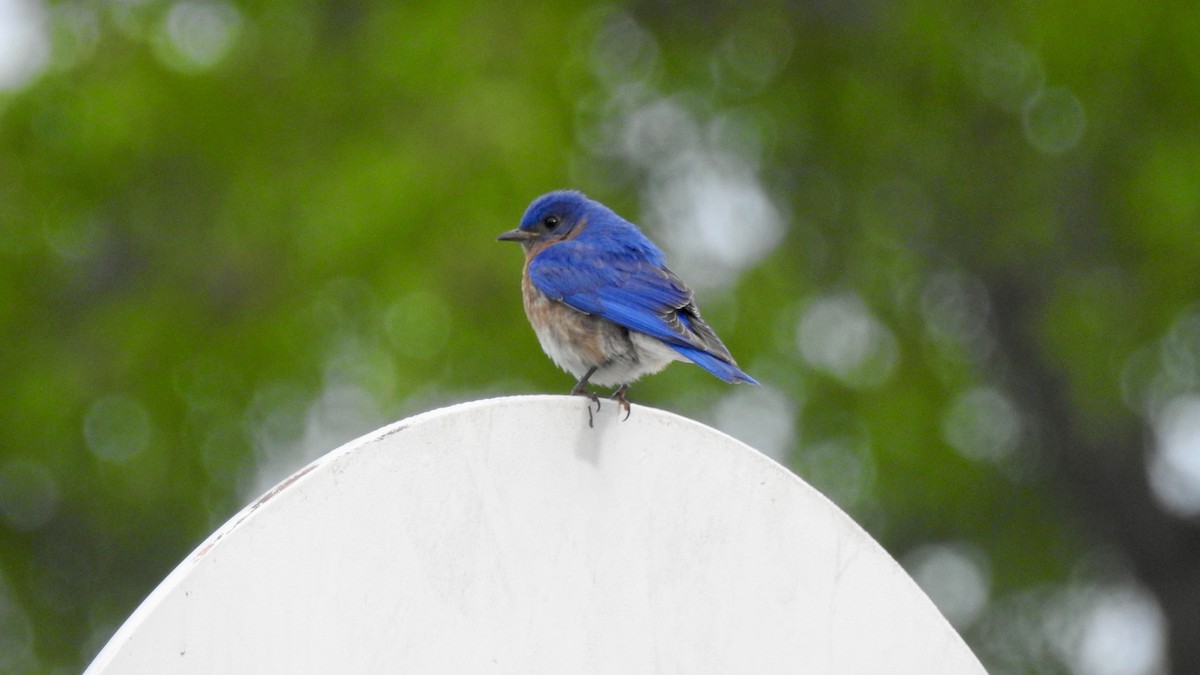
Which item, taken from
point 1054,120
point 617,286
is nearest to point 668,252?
point 1054,120

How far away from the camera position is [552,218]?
5770 mm

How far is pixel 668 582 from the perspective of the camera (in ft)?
10.1

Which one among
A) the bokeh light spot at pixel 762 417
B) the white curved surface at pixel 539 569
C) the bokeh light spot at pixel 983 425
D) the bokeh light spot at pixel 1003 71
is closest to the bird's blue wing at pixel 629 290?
the white curved surface at pixel 539 569

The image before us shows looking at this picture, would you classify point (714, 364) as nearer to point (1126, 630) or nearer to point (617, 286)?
point (617, 286)

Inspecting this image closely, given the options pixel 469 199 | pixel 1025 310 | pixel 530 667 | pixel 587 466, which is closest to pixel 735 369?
pixel 587 466

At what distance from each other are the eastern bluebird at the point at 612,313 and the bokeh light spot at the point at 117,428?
7225 mm

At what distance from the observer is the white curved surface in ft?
9.00

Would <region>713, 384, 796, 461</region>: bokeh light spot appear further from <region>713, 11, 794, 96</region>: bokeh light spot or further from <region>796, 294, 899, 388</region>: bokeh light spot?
<region>713, 11, 794, 96</region>: bokeh light spot

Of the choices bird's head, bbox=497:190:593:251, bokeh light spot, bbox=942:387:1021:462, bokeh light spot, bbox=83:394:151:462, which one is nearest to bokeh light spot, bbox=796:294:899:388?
bokeh light spot, bbox=942:387:1021:462

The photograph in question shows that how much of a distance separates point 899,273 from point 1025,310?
1111mm

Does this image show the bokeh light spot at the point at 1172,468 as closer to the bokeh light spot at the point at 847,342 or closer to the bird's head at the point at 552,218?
the bokeh light spot at the point at 847,342

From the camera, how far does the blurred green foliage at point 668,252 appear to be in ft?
37.9

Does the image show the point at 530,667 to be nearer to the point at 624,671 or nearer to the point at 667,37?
the point at 624,671

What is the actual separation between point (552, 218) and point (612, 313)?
1.11 metres
